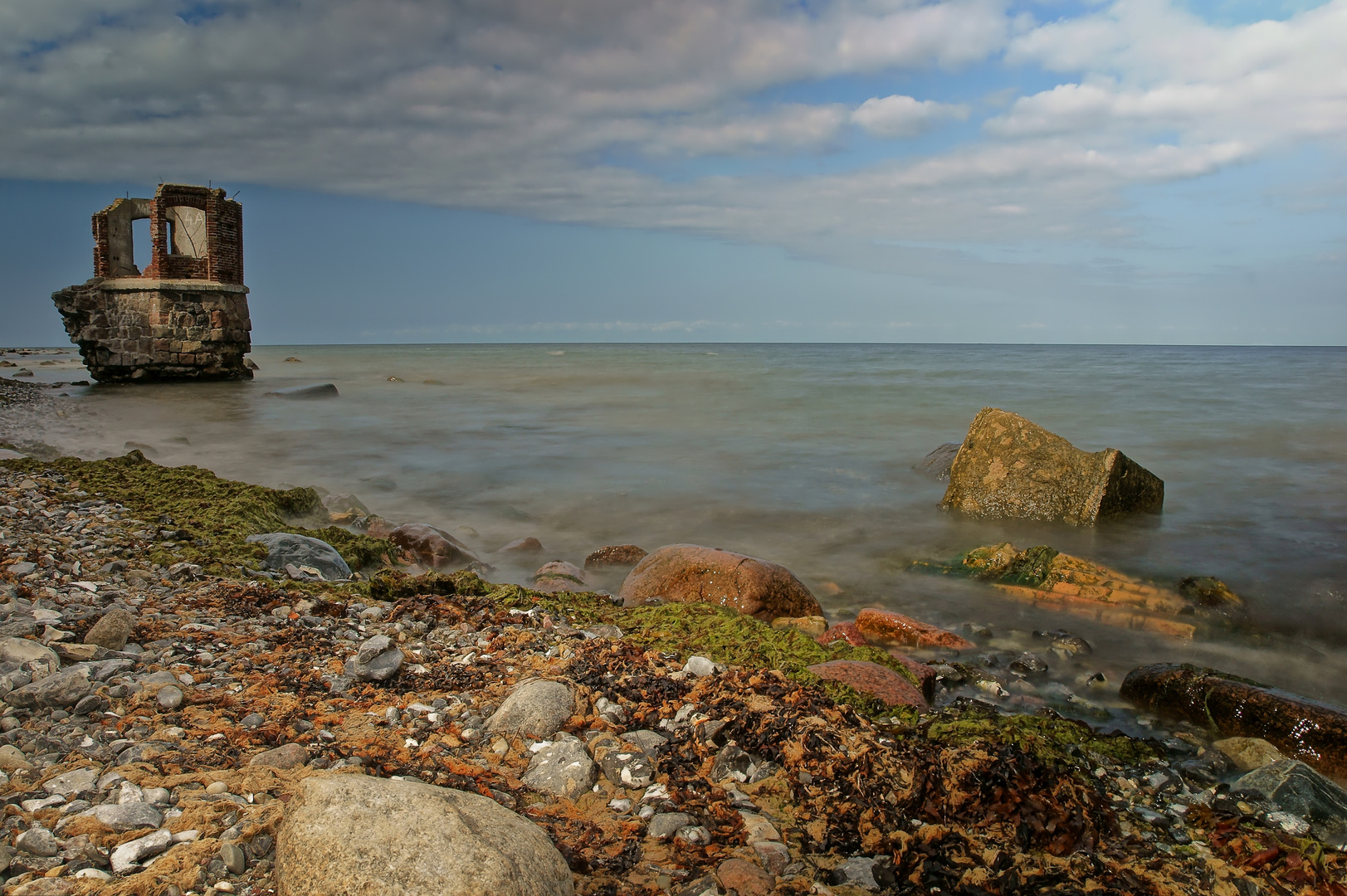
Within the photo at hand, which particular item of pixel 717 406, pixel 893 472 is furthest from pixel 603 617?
pixel 717 406

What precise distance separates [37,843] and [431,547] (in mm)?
4132

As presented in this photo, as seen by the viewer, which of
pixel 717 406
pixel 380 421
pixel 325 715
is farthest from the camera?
pixel 717 406

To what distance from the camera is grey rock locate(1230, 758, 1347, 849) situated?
101 inches

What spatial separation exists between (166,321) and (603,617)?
21.2 metres

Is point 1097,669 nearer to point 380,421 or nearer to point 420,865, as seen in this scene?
point 420,865

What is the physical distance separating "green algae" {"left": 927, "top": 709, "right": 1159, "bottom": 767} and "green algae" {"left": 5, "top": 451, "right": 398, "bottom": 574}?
380 cm

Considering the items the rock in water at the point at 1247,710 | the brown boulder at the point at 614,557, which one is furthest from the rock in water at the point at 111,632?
the rock in water at the point at 1247,710

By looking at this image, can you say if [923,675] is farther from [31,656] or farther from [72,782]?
[31,656]

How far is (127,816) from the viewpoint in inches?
74.0

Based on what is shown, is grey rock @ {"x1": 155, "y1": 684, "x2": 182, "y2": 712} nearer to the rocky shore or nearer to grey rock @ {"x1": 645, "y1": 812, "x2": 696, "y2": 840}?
the rocky shore

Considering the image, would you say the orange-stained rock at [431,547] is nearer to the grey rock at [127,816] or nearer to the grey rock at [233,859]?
the grey rock at [127,816]

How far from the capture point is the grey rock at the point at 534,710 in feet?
8.42

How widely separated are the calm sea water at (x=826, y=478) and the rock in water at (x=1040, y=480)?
0.79 ft

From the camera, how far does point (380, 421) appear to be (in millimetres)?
14734
